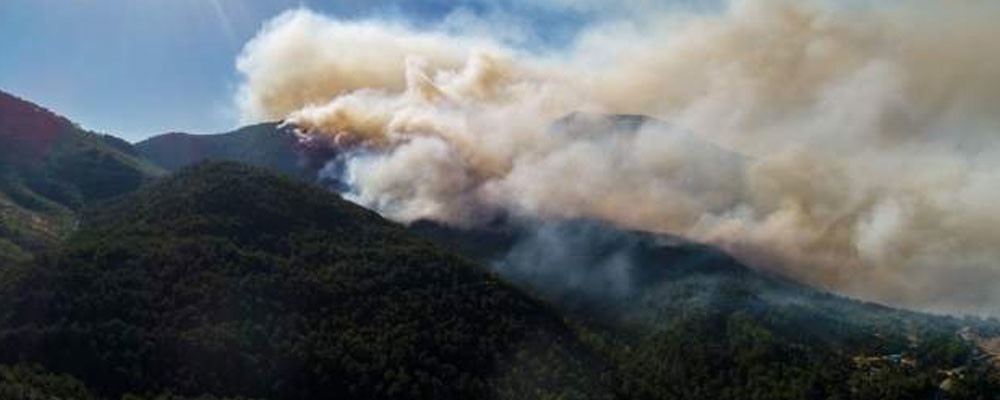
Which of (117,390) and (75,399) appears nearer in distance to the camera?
(75,399)

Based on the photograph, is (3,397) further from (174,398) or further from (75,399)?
(174,398)

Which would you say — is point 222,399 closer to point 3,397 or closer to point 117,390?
point 117,390

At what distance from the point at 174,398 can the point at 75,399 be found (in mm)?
17196

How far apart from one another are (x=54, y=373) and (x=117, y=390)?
11340 millimetres

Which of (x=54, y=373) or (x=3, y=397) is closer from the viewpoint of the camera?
(x=3, y=397)

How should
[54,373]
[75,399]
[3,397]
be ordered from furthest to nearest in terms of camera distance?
1. [54,373]
2. [75,399]
3. [3,397]

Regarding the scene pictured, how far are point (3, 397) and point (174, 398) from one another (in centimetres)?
3374

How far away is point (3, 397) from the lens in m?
168

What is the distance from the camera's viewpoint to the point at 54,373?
198 meters

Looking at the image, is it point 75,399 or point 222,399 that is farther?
point 222,399

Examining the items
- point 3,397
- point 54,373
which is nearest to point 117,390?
point 54,373

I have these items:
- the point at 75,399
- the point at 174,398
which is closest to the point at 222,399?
the point at 174,398

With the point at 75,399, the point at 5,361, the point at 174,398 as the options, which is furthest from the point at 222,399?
the point at 5,361

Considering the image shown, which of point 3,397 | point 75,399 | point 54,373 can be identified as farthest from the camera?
point 54,373
